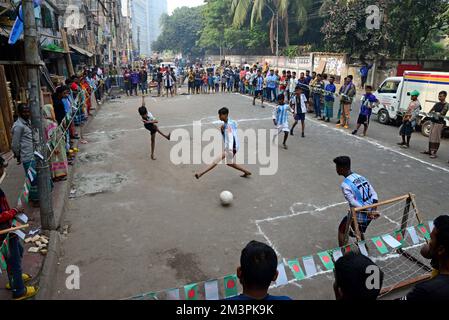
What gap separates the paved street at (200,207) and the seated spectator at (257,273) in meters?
2.28

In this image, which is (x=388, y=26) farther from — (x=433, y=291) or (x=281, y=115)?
(x=433, y=291)

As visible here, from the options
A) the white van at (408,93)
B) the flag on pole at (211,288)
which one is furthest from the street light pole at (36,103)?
the white van at (408,93)

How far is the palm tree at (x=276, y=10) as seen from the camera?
1238 inches

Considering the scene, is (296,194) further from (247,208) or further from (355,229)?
(355,229)

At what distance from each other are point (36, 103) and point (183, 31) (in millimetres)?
74121

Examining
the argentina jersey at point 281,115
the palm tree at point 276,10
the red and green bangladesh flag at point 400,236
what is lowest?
the red and green bangladesh flag at point 400,236

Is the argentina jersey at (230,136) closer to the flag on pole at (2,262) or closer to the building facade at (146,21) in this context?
the flag on pole at (2,262)

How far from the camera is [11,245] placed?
373cm

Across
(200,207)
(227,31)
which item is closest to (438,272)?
(200,207)

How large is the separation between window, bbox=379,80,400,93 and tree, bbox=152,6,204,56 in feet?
206

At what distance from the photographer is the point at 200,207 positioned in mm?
6625

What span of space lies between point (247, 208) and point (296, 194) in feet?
4.10
